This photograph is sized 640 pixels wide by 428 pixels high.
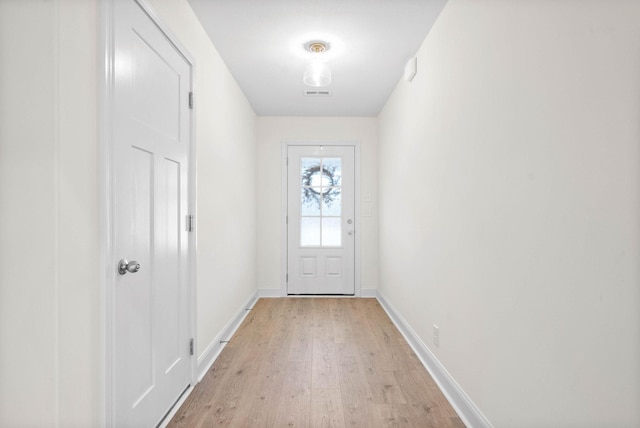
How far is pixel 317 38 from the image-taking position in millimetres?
2619

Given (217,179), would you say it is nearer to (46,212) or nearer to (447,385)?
(46,212)

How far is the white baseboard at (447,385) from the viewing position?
176 centimetres

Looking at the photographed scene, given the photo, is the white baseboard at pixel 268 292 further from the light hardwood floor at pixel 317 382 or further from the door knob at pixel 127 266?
the door knob at pixel 127 266

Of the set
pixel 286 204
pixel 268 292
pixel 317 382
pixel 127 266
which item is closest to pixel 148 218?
pixel 127 266

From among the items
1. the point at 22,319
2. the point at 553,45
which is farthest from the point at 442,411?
the point at 22,319

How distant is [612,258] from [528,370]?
603mm

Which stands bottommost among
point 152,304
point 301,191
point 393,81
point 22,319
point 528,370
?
point 528,370

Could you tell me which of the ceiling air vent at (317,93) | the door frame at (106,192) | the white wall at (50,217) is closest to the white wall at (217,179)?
the door frame at (106,192)

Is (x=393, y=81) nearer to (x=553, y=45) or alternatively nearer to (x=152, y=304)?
(x=553, y=45)

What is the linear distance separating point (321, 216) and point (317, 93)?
161 centimetres

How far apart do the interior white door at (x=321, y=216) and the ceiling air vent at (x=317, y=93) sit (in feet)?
3.18

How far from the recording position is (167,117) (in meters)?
1.92

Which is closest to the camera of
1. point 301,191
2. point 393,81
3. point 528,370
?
point 528,370

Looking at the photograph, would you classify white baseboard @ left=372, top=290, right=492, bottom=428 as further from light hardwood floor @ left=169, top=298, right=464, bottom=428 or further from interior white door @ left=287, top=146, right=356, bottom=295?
interior white door @ left=287, top=146, right=356, bottom=295
